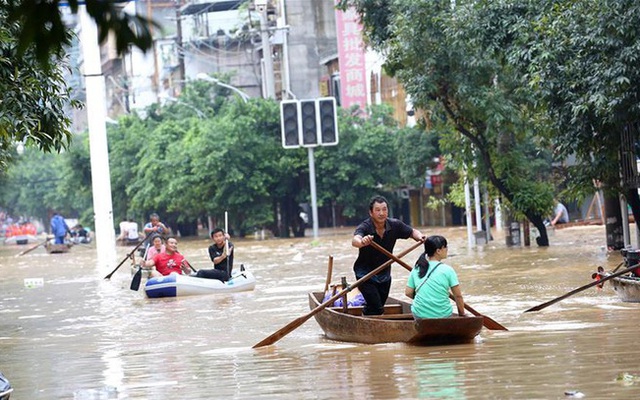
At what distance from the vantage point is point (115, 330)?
17562 millimetres

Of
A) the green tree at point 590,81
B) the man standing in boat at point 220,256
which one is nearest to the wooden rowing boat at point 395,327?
the man standing in boat at point 220,256

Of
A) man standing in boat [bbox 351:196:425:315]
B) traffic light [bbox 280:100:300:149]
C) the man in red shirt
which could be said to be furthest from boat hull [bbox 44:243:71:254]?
man standing in boat [bbox 351:196:425:315]

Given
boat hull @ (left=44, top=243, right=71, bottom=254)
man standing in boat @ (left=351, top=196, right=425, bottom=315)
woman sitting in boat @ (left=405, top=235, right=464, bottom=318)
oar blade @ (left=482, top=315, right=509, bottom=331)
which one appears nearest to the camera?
woman sitting in boat @ (left=405, top=235, right=464, bottom=318)

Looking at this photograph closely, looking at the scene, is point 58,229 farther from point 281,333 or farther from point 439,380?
point 439,380

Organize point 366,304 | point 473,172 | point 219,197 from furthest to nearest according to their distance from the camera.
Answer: point 219,197, point 473,172, point 366,304

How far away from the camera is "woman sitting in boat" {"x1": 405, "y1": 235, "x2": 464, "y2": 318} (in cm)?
1230

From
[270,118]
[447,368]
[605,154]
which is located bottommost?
[447,368]

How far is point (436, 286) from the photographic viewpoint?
40.5 feet

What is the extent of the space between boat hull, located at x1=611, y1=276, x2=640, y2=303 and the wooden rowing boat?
3.14 meters

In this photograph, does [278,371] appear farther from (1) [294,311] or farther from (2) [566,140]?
(2) [566,140]

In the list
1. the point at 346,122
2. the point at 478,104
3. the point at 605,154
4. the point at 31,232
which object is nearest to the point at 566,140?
the point at 605,154

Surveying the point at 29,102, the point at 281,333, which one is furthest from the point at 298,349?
the point at 29,102

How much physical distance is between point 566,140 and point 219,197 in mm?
34113

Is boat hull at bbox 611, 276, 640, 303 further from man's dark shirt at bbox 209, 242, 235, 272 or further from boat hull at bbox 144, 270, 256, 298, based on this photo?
boat hull at bbox 144, 270, 256, 298
